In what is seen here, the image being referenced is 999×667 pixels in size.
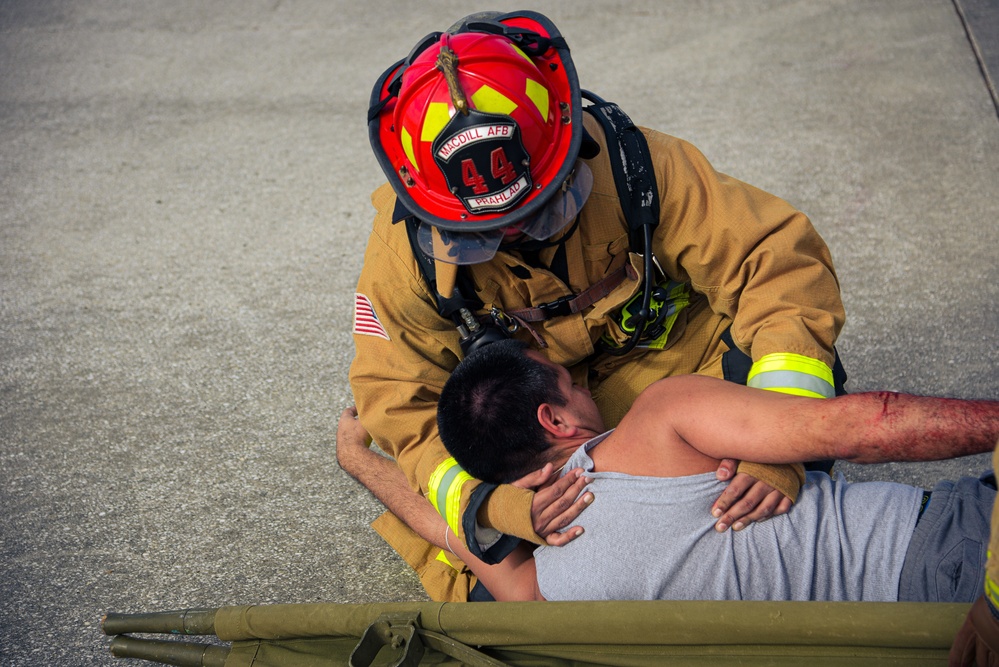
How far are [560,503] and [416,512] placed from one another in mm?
742

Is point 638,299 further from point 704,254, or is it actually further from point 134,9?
point 134,9

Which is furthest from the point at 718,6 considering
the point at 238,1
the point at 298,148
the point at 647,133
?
the point at 647,133

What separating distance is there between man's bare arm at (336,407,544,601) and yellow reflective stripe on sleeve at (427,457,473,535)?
117mm

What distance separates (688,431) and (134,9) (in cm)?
641

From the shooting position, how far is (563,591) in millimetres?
1854

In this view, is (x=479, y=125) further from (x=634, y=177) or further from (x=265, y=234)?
(x=265, y=234)

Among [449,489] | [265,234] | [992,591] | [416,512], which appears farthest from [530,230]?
[265,234]

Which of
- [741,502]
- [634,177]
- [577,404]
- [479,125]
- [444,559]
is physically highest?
[479,125]

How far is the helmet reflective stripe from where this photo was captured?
1.96m

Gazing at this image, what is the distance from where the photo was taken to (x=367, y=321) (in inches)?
94.2

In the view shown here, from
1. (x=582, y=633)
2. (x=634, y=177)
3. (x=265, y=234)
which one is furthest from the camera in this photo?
(x=265, y=234)

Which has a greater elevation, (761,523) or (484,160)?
(484,160)

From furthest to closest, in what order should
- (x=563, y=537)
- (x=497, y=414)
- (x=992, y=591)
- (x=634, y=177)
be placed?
(x=634, y=177), (x=497, y=414), (x=563, y=537), (x=992, y=591)

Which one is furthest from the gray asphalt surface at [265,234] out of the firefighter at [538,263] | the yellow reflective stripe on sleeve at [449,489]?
the firefighter at [538,263]
